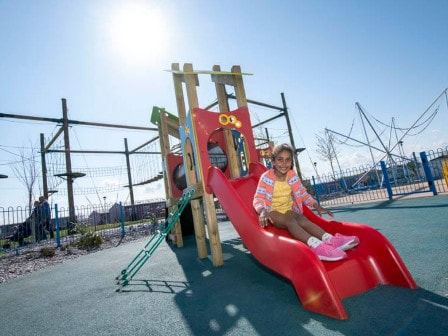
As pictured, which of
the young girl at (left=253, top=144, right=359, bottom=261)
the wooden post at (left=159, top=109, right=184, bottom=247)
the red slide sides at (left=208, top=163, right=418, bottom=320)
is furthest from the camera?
the wooden post at (left=159, top=109, right=184, bottom=247)

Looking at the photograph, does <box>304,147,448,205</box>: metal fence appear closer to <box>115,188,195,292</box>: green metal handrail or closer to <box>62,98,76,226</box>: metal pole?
<box>115,188,195,292</box>: green metal handrail

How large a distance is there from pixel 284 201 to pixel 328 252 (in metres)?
0.86

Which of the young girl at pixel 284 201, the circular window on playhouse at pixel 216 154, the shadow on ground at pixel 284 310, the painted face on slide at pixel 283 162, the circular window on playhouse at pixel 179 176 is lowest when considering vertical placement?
the shadow on ground at pixel 284 310

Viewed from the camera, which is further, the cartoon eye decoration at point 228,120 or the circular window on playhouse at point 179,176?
the circular window on playhouse at point 179,176

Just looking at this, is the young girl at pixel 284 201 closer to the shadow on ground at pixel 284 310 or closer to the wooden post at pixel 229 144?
the shadow on ground at pixel 284 310

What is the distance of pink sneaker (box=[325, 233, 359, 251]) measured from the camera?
2066 mm

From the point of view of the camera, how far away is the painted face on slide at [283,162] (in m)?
2.78

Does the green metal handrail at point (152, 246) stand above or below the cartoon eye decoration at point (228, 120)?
below

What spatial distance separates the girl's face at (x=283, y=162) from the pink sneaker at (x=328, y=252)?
98cm

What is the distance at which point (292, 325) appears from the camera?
1738 millimetres

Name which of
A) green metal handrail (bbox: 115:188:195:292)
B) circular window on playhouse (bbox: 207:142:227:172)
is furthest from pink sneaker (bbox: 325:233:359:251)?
circular window on playhouse (bbox: 207:142:227:172)

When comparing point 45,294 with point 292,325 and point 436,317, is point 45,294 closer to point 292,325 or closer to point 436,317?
point 292,325

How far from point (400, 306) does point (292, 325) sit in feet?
2.64

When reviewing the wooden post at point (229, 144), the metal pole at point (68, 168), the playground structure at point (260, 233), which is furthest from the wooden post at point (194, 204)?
the metal pole at point (68, 168)
